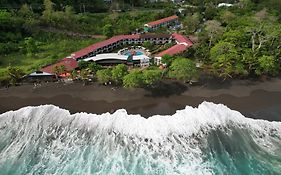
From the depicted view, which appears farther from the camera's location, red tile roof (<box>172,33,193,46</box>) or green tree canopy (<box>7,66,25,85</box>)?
red tile roof (<box>172,33,193,46</box>)

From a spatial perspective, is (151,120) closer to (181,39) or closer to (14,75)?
(14,75)

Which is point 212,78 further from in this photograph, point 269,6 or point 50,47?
point 269,6

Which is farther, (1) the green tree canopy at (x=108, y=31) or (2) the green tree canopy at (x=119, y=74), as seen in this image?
(1) the green tree canopy at (x=108, y=31)

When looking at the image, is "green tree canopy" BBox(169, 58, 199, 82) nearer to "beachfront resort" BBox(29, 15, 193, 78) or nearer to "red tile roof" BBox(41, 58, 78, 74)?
"beachfront resort" BBox(29, 15, 193, 78)

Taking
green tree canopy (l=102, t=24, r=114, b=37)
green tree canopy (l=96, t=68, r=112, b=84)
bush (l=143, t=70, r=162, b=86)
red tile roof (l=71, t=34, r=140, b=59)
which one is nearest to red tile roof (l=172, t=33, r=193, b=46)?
red tile roof (l=71, t=34, r=140, b=59)

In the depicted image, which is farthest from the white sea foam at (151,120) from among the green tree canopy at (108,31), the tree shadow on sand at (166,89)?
the green tree canopy at (108,31)

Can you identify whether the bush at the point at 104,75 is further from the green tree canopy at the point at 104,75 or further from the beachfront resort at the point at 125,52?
the beachfront resort at the point at 125,52
